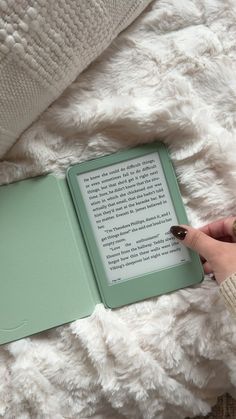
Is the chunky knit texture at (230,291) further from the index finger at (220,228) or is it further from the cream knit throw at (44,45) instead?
the cream knit throw at (44,45)

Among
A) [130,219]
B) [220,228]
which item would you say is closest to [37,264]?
[130,219]

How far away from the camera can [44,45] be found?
0.50 meters

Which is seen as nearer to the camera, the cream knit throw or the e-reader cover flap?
the cream knit throw

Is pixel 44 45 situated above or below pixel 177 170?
above

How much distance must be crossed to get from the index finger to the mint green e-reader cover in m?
0.03

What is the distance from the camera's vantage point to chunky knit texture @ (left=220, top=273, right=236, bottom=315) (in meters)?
0.51

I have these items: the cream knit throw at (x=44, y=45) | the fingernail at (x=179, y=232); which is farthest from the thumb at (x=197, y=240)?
the cream knit throw at (x=44, y=45)

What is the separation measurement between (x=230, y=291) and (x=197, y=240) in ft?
0.26

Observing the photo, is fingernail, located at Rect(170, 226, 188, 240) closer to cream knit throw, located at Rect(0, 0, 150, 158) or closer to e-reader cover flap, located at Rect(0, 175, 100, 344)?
e-reader cover flap, located at Rect(0, 175, 100, 344)

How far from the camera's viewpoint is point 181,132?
0.59 meters

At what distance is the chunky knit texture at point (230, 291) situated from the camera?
1.66ft

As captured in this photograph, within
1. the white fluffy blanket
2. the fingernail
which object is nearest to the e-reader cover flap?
the white fluffy blanket

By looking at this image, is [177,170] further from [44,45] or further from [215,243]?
[44,45]

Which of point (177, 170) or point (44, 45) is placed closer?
point (44, 45)
